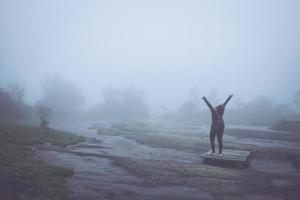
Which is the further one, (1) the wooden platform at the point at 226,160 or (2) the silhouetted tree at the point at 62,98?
(2) the silhouetted tree at the point at 62,98

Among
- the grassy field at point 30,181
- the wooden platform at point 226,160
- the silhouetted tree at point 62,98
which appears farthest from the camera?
the silhouetted tree at point 62,98

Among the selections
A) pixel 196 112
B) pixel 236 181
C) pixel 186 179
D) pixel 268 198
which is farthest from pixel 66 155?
pixel 196 112

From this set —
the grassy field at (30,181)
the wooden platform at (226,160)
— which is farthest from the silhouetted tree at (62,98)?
the grassy field at (30,181)

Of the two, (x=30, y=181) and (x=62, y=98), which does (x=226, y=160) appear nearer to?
(x=30, y=181)

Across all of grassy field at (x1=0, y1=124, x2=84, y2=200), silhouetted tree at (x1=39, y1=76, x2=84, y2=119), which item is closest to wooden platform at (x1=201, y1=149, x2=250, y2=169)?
grassy field at (x1=0, y1=124, x2=84, y2=200)

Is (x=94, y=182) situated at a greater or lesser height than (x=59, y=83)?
lesser

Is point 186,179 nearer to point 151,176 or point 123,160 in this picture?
point 151,176

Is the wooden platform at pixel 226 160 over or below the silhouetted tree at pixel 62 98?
below

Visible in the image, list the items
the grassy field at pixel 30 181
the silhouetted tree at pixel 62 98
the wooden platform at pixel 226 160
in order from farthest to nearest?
the silhouetted tree at pixel 62 98 < the wooden platform at pixel 226 160 < the grassy field at pixel 30 181

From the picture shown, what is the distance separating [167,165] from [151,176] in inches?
142

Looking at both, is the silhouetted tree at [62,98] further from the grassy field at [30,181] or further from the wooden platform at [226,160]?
the grassy field at [30,181]

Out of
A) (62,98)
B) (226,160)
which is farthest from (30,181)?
(62,98)

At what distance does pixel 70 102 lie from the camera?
10394cm

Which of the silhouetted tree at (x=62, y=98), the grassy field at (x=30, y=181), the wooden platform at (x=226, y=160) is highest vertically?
the silhouetted tree at (x=62, y=98)
